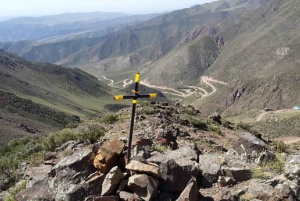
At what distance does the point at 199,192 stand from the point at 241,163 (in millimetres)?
2048

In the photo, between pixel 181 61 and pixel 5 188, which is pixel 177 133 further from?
pixel 181 61

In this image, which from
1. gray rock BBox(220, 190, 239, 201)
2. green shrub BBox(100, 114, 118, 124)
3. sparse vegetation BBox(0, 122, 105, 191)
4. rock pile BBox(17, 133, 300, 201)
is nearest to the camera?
gray rock BBox(220, 190, 239, 201)

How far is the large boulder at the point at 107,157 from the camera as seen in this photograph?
10.1 m

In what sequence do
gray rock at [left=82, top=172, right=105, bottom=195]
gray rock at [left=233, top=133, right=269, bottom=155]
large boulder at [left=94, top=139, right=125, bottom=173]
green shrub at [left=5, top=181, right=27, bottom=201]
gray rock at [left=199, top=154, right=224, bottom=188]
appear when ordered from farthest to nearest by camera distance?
gray rock at [left=233, top=133, right=269, bottom=155] → green shrub at [left=5, top=181, right=27, bottom=201] → large boulder at [left=94, top=139, right=125, bottom=173] → gray rock at [left=199, top=154, right=224, bottom=188] → gray rock at [left=82, top=172, right=105, bottom=195]

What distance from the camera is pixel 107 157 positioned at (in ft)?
33.3

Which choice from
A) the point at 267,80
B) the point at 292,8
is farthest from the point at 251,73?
the point at 292,8

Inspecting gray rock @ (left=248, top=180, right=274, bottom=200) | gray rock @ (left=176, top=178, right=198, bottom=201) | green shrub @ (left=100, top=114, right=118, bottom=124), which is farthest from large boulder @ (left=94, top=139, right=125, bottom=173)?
green shrub @ (left=100, top=114, right=118, bottom=124)

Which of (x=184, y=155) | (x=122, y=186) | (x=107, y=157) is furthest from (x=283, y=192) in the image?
(x=107, y=157)

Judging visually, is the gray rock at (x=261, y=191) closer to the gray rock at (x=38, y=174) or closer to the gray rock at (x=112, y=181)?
the gray rock at (x=112, y=181)

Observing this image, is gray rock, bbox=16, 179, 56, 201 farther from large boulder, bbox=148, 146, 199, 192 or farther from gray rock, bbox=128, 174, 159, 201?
large boulder, bbox=148, 146, 199, 192

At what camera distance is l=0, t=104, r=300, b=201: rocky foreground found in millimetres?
9016

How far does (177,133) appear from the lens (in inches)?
695

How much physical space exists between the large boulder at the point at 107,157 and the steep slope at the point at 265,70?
100015 millimetres

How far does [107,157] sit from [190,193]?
9.77ft
